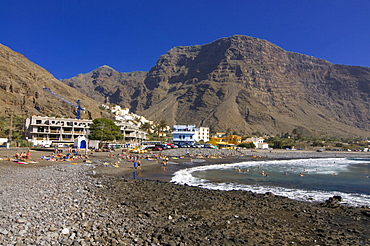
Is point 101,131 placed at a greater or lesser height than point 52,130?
lesser

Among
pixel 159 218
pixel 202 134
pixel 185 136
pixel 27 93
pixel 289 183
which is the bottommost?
pixel 289 183

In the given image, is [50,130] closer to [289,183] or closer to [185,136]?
[185,136]

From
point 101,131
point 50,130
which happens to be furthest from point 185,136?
point 50,130

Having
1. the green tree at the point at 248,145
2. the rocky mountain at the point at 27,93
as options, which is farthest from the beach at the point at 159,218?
the rocky mountain at the point at 27,93

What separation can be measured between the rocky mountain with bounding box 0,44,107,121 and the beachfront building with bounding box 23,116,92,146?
28650 millimetres

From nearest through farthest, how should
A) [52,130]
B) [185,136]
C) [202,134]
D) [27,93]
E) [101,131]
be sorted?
[101,131] < [52,130] < [185,136] < [27,93] < [202,134]

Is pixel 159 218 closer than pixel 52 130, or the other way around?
pixel 159 218

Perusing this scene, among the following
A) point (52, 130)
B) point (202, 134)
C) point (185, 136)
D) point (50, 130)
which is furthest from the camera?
point (202, 134)

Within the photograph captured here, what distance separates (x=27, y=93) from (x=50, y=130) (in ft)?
170

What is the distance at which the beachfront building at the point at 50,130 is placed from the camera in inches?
2283

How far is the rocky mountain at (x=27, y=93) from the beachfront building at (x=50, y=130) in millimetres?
28650

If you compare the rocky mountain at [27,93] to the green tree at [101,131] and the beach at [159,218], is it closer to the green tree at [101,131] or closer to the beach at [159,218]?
the green tree at [101,131]

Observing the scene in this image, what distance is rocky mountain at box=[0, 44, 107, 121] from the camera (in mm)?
91750

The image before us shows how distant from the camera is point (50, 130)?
59.8 meters
